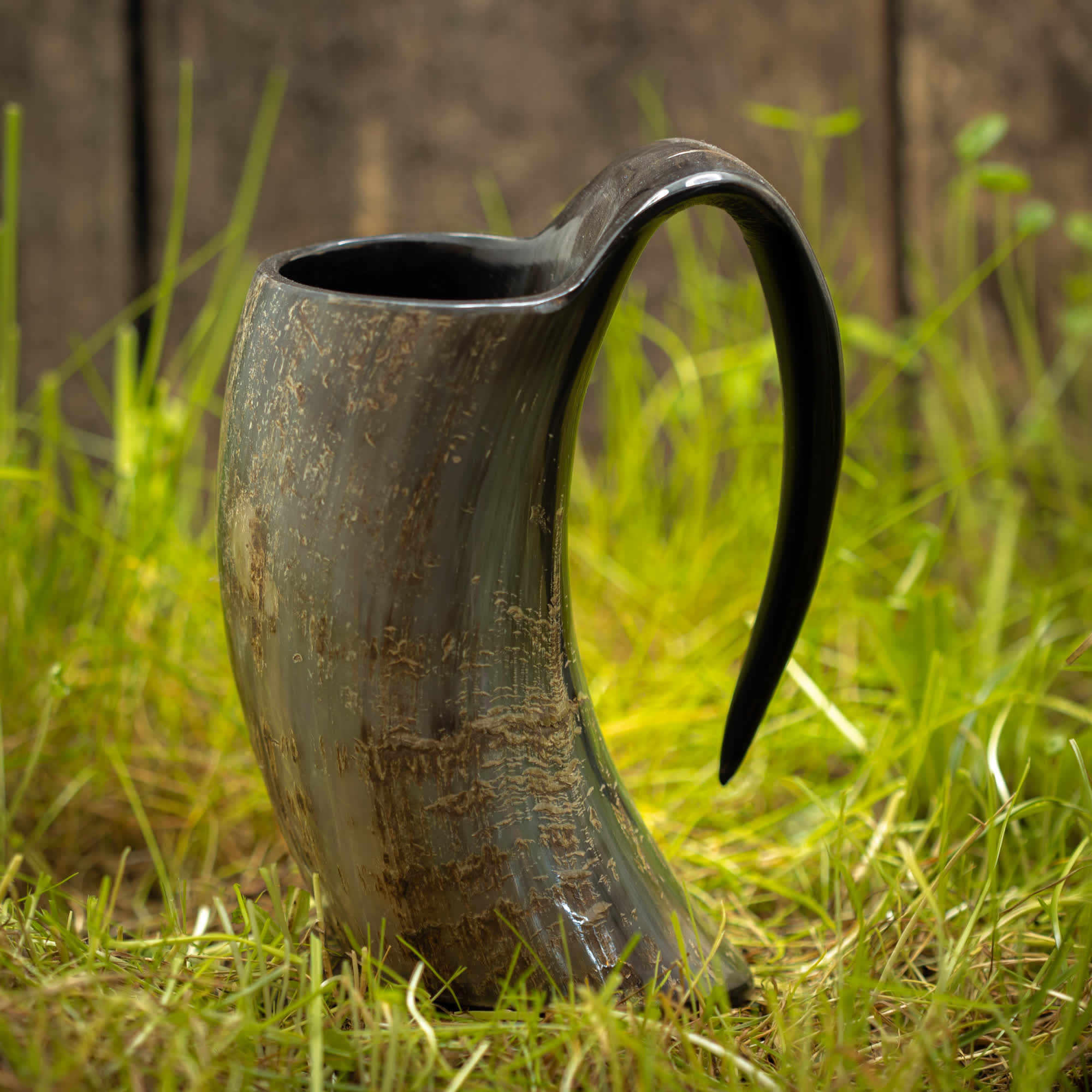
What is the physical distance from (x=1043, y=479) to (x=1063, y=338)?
7.0 inches

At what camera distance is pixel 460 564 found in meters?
0.37

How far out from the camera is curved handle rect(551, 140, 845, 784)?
36 centimetres

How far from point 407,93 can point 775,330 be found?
31.5 inches

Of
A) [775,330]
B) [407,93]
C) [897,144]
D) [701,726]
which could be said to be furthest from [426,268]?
[897,144]

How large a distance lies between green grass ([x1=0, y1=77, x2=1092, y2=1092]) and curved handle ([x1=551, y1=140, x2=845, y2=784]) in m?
0.12

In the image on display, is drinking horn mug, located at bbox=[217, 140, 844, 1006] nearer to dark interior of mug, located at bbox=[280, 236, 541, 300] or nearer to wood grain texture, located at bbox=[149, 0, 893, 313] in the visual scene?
dark interior of mug, located at bbox=[280, 236, 541, 300]

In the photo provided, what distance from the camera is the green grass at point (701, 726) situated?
0.39 meters

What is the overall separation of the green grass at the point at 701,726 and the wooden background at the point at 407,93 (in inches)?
2.0

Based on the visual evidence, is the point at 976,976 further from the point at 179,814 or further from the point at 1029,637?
the point at 179,814

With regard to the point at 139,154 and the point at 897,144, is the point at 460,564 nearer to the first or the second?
the point at 139,154

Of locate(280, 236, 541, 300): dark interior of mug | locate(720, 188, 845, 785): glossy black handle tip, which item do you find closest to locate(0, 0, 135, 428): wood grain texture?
locate(280, 236, 541, 300): dark interior of mug

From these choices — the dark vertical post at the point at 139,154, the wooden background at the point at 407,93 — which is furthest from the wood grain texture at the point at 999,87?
the dark vertical post at the point at 139,154

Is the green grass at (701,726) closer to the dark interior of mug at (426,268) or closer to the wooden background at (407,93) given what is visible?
the wooden background at (407,93)

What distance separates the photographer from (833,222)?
1.16m
